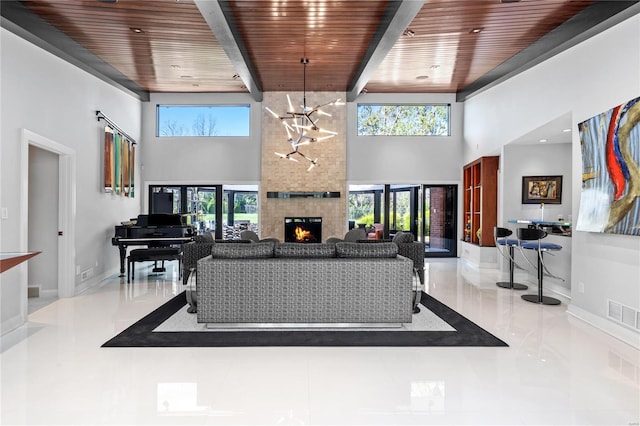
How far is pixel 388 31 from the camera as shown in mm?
4941

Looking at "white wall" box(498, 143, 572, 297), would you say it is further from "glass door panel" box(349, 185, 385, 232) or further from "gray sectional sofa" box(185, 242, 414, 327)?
"gray sectional sofa" box(185, 242, 414, 327)

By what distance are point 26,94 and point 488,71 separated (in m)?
7.20

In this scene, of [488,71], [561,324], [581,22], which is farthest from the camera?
[488,71]

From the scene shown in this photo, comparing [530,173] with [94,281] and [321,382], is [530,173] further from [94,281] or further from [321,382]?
[94,281]

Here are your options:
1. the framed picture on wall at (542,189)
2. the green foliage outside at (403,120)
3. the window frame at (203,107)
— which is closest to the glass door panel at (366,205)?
the green foliage outside at (403,120)

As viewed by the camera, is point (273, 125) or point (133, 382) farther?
point (273, 125)

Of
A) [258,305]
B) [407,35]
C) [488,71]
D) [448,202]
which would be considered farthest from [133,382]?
[448,202]

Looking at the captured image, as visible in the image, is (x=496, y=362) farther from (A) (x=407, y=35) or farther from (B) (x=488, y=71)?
(B) (x=488, y=71)

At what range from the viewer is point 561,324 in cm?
414

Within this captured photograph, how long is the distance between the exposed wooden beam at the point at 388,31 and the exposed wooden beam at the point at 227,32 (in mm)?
2007

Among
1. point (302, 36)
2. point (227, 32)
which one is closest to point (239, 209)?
point (302, 36)

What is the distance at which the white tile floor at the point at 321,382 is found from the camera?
90.7 inches

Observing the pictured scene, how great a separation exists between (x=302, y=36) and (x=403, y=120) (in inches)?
174

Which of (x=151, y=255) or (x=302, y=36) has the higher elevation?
(x=302, y=36)
